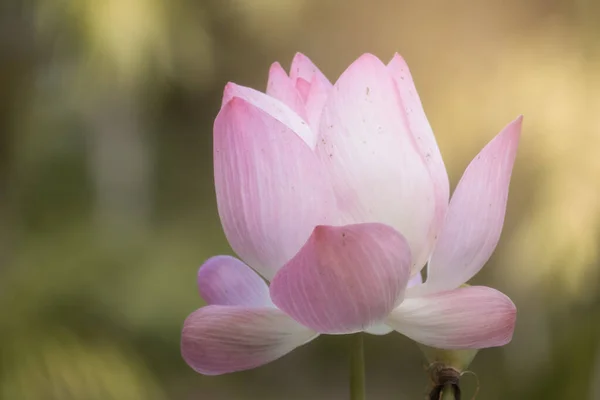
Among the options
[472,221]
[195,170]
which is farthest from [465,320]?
[195,170]

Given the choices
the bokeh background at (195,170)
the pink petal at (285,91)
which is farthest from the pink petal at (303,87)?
the bokeh background at (195,170)

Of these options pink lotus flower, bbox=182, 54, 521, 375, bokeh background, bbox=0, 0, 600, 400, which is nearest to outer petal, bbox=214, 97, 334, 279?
pink lotus flower, bbox=182, 54, 521, 375

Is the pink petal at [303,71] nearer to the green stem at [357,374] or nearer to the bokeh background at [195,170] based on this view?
the green stem at [357,374]

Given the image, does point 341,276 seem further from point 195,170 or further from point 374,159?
point 195,170

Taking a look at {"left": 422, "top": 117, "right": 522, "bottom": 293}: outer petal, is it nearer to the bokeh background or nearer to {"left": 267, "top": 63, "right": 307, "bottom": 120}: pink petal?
{"left": 267, "top": 63, "right": 307, "bottom": 120}: pink petal

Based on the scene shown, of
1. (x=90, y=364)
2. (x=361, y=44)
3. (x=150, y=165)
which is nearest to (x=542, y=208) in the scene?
(x=361, y=44)

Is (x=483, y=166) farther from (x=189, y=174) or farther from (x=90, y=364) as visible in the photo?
(x=189, y=174)
